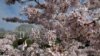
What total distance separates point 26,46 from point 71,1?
110 cm

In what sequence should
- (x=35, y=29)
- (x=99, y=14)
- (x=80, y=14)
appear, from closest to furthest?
(x=80, y=14)
(x=35, y=29)
(x=99, y=14)

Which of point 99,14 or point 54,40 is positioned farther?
point 99,14

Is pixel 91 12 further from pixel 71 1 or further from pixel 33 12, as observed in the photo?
pixel 33 12

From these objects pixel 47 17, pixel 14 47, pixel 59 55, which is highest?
pixel 47 17

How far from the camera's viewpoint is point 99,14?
5984 mm

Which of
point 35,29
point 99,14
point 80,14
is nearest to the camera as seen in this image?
point 80,14

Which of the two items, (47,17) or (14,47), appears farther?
(14,47)

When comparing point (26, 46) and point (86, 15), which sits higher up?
Result: point (86, 15)

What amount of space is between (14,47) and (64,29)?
4.02ft

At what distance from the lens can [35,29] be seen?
18.4 feet

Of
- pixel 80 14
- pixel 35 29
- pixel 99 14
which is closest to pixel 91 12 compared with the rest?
pixel 99 14

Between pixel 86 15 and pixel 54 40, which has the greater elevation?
pixel 86 15

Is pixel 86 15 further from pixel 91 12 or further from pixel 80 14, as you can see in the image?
pixel 91 12

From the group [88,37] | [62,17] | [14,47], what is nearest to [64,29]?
[62,17]
